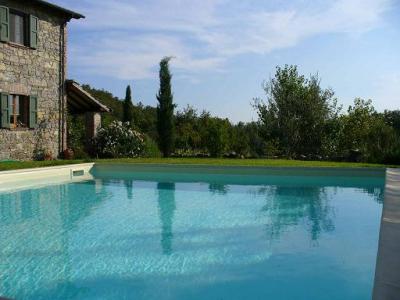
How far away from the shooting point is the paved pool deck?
3.07 m

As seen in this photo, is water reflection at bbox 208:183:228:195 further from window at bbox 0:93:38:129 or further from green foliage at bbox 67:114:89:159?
window at bbox 0:93:38:129

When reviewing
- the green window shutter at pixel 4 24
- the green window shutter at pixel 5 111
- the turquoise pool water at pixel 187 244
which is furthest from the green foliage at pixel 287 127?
the turquoise pool water at pixel 187 244

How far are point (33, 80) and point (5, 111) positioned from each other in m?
2.01

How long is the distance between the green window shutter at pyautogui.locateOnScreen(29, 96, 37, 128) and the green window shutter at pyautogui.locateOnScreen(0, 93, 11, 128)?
0.99 meters

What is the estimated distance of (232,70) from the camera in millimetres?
20781

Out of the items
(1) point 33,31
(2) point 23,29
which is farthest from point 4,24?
(1) point 33,31

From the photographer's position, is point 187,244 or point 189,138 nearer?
point 187,244

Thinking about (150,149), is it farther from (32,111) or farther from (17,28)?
(17,28)

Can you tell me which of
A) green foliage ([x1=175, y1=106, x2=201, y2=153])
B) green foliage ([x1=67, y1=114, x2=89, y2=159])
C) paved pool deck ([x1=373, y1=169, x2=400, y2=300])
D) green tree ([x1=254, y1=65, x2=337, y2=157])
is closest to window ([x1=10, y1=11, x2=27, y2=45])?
green foliage ([x1=67, y1=114, x2=89, y2=159])

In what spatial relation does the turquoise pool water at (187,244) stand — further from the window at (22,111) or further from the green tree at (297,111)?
the green tree at (297,111)

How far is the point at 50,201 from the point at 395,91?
16.4 m

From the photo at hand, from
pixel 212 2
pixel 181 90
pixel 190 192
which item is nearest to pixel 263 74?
pixel 181 90

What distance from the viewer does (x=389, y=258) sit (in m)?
3.83

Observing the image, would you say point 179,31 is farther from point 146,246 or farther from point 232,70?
point 146,246
